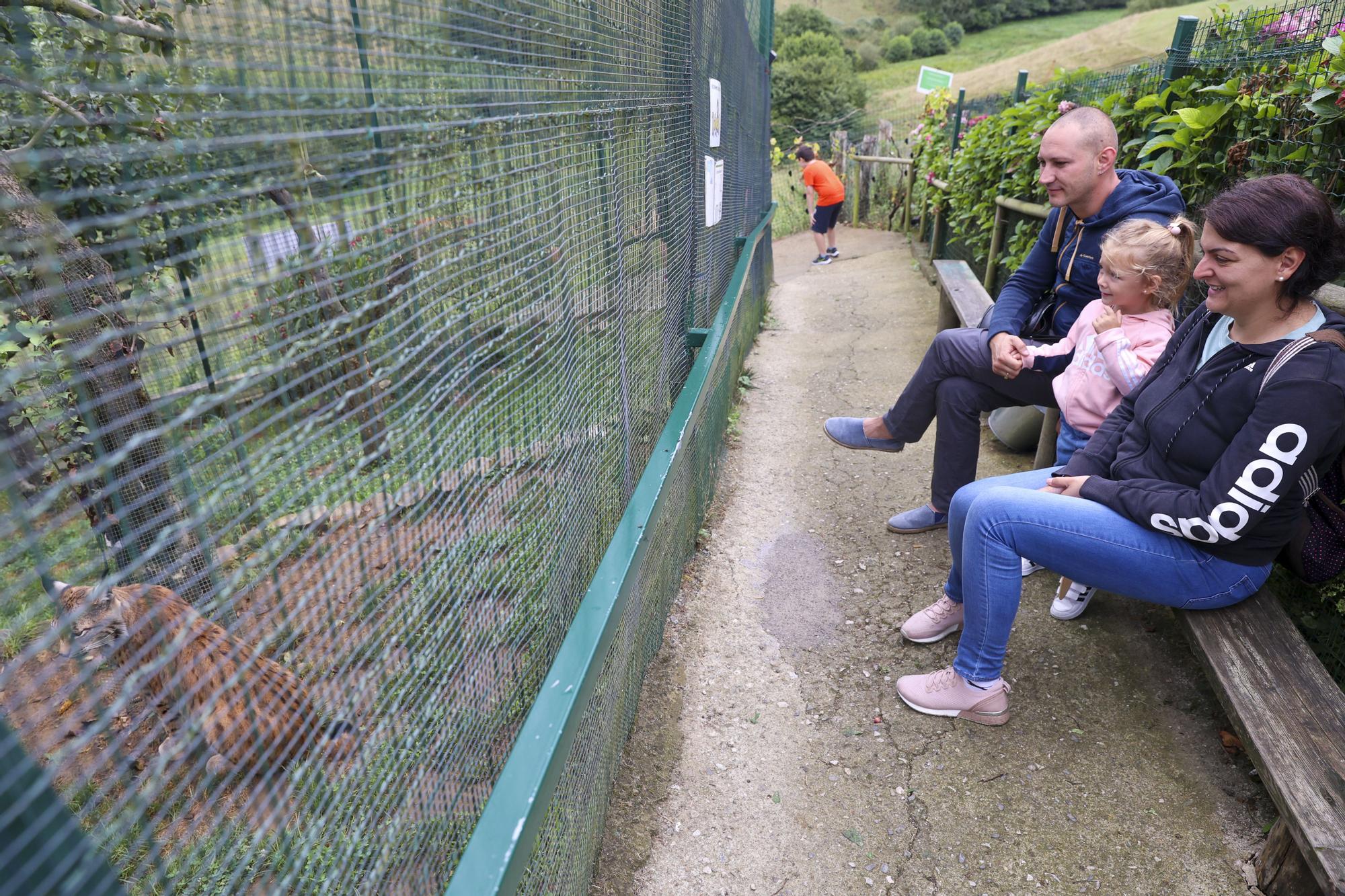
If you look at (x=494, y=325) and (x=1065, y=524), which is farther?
(x=1065, y=524)

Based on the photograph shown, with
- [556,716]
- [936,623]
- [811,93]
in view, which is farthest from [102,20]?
[811,93]

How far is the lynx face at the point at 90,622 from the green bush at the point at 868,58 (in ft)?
171

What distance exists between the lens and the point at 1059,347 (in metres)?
2.96

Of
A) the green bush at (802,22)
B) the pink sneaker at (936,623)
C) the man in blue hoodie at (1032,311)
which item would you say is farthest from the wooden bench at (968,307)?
the green bush at (802,22)

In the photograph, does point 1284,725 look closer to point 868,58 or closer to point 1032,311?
point 1032,311

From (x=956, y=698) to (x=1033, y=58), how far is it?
119 feet

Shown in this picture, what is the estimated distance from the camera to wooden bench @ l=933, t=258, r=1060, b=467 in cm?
345

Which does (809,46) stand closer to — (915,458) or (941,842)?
(915,458)

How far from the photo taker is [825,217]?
427 inches

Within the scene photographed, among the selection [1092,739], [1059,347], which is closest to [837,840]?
[1092,739]

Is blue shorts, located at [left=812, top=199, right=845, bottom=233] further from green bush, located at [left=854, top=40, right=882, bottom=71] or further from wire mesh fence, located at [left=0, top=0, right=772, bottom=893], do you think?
green bush, located at [left=854, top=40, right=882, bottom=71]

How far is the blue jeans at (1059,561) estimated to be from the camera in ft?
6.74

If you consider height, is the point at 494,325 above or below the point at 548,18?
below

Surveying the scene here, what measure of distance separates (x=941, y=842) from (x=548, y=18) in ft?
7.17
